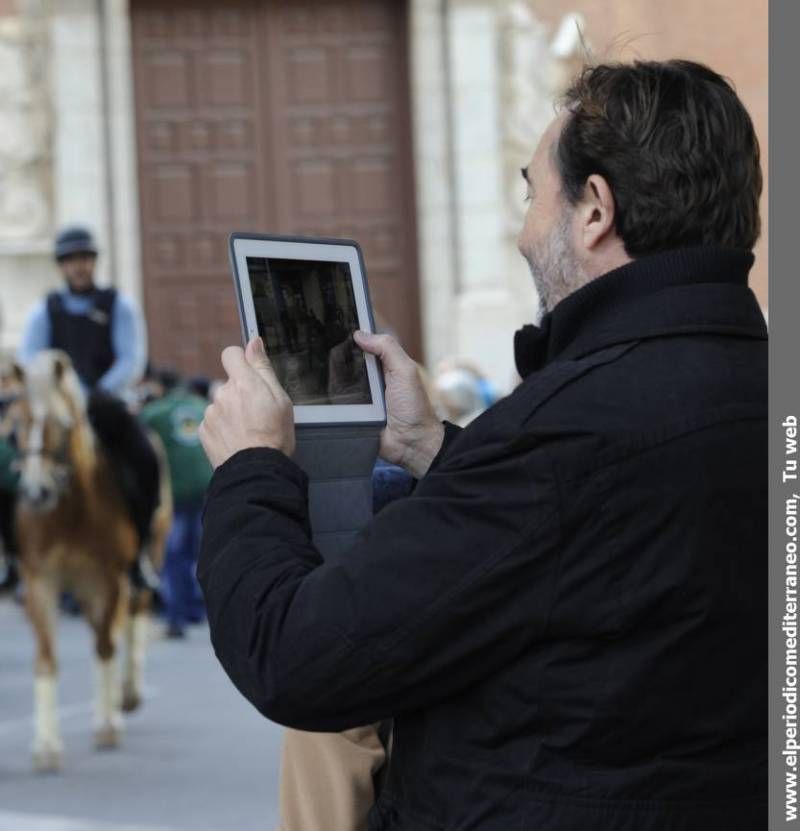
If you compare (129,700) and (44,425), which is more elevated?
(44,425)

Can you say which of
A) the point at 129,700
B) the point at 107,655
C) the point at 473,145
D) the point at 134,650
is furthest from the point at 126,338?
the point at 473,145

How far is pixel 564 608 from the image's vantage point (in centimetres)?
191

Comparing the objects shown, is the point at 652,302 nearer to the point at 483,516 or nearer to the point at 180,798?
the point at 483,516

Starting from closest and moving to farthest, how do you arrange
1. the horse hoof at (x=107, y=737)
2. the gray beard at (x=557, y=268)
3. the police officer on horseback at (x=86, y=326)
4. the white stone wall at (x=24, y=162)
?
the gray beard at (x=557, y=268), the horse hoof at (x=107, y=737), the police officer on horseback at (x=86, y=326), the white stone wall at (x=24, y=162)

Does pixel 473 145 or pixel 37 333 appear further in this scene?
pixel 473 145

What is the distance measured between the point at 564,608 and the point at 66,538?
7.44 metres

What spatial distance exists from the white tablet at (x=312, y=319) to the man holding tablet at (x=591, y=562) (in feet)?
0.63

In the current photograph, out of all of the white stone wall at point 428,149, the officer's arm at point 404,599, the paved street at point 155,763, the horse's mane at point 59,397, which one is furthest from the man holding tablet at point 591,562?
the white stone wall at point 428,149

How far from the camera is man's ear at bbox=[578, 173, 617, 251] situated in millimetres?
2084

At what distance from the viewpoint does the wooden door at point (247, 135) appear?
833 inches

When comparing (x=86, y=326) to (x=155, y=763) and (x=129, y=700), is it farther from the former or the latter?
(x=155, y=763)

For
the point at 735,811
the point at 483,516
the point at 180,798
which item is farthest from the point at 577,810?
the point at 180,798

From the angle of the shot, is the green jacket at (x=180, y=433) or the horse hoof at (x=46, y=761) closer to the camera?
the horse hoof at (x=46, y=761)

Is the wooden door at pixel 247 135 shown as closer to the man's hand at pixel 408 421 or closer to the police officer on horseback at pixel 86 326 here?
the police officer on horseback at pixel 86 326
